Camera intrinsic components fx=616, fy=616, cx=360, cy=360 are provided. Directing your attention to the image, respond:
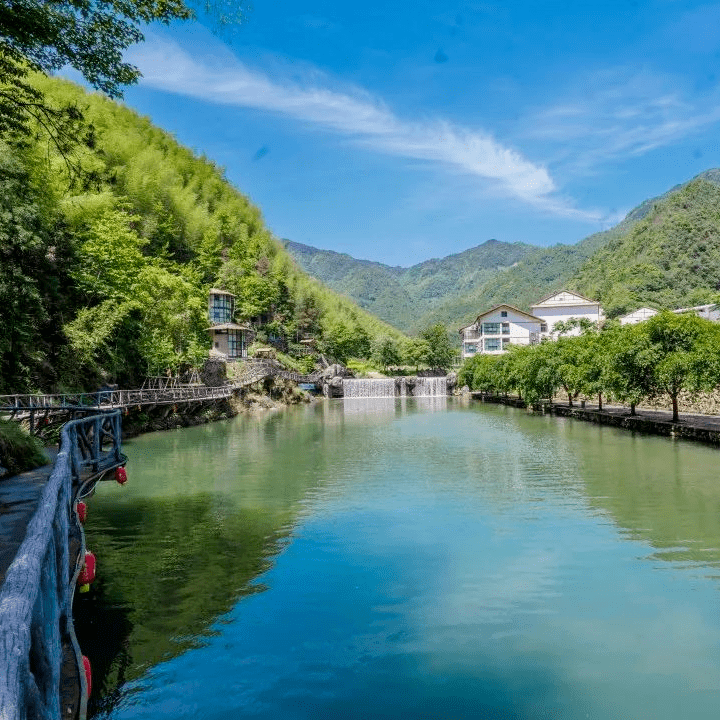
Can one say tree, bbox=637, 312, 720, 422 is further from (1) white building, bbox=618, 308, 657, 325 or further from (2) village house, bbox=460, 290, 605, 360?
(1) white building, bbox=618, 308, 657, 325

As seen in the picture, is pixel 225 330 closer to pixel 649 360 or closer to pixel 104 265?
pixel 104 265

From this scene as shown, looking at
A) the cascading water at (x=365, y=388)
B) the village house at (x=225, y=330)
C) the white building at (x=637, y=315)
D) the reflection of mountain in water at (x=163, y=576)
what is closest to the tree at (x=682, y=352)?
the reflection of mountain in water at (x=163, y=576)

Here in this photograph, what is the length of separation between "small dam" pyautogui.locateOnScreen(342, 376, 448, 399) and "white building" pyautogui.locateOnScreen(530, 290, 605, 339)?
71.8ft

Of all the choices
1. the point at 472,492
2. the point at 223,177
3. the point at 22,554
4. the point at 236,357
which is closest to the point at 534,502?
the point at 472,492

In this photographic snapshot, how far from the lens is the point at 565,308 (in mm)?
98375

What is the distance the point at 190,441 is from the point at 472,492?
782 inches

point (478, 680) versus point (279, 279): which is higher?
point (279, 279)

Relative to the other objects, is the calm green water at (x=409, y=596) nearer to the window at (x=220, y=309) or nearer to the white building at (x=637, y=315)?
the window at (x=220, y=309)

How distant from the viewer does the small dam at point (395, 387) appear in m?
83.1

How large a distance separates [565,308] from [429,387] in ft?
90.5

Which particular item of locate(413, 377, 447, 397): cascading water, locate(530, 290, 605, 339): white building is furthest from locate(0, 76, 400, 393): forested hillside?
locate(530, 290, 605, 339): white building

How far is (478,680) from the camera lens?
8078 millimetres

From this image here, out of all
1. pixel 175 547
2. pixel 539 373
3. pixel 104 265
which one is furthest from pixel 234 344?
pixel 175 547

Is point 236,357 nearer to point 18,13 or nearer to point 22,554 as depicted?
point 18,13
